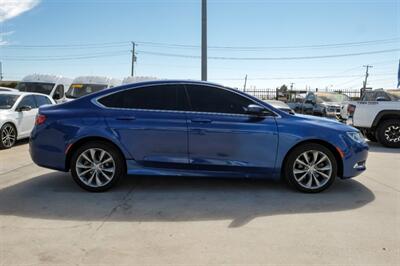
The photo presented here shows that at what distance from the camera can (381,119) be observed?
35.3 ft

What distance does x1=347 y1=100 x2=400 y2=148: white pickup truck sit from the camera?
34.6ft

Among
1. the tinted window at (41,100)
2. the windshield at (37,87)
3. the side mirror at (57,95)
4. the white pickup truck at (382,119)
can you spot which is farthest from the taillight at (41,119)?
the windshield at (37,87)

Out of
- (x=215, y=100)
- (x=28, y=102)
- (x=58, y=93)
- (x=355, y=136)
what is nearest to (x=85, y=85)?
(x=58, y=93)

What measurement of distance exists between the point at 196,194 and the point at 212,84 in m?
1.59

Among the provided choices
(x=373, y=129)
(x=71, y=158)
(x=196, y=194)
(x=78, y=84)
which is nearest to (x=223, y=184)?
(x=196, y=194)

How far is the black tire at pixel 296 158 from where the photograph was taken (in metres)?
5.31

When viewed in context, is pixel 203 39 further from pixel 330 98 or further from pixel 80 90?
pixel 330 98

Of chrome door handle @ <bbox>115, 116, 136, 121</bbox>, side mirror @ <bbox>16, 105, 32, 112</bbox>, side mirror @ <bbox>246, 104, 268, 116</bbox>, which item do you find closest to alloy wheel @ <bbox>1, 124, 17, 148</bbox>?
side mirror @ <bbox>16, 105, 32, 112</bbox>

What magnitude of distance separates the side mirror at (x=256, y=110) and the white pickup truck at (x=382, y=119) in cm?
670

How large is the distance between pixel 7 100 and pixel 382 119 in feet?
34.2

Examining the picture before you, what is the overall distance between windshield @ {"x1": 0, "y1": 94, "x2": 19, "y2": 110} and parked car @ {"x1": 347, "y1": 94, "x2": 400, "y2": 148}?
9588mm

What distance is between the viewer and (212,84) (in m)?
5.44

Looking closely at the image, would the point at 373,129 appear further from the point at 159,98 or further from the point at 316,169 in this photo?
the point at 159,98

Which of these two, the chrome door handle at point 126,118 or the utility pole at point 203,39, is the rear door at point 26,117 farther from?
the chrome door handle at point 126,118
